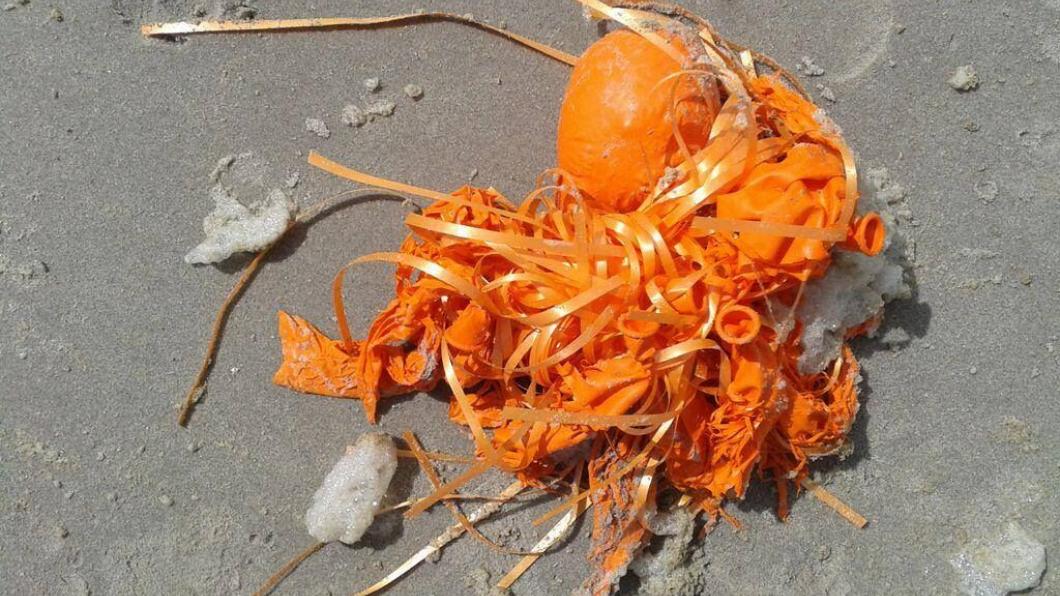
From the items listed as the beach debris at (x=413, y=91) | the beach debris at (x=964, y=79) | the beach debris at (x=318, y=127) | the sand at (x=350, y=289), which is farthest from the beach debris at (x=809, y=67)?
the beach debris at (x=318, y=127)

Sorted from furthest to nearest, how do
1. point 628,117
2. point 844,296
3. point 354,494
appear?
point 354,494, point 844,296, point 628,117

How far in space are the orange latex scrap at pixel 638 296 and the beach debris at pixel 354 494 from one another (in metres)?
0.12

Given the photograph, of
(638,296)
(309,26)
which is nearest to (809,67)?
(638,296)

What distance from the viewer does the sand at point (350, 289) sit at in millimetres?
1873

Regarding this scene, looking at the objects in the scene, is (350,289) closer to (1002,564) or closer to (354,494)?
(354,494)

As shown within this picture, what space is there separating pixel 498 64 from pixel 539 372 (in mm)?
842

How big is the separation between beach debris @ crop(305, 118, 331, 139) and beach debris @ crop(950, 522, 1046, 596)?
2.01 metres

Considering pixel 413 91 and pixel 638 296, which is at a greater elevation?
pixel 413 91

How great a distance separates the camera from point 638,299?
5.45 feet

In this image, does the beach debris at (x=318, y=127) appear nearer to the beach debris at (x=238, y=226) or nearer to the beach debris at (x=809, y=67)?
the beach debris at (x=238, y=226)

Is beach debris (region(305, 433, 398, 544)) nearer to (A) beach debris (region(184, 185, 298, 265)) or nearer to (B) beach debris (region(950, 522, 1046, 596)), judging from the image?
(A) beach debris (region(184, 185, 298, 265))

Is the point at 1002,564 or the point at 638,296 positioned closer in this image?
the point at 638,296

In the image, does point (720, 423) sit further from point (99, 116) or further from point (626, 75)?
point (99, 116)

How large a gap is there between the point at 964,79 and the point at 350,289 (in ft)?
5.59
